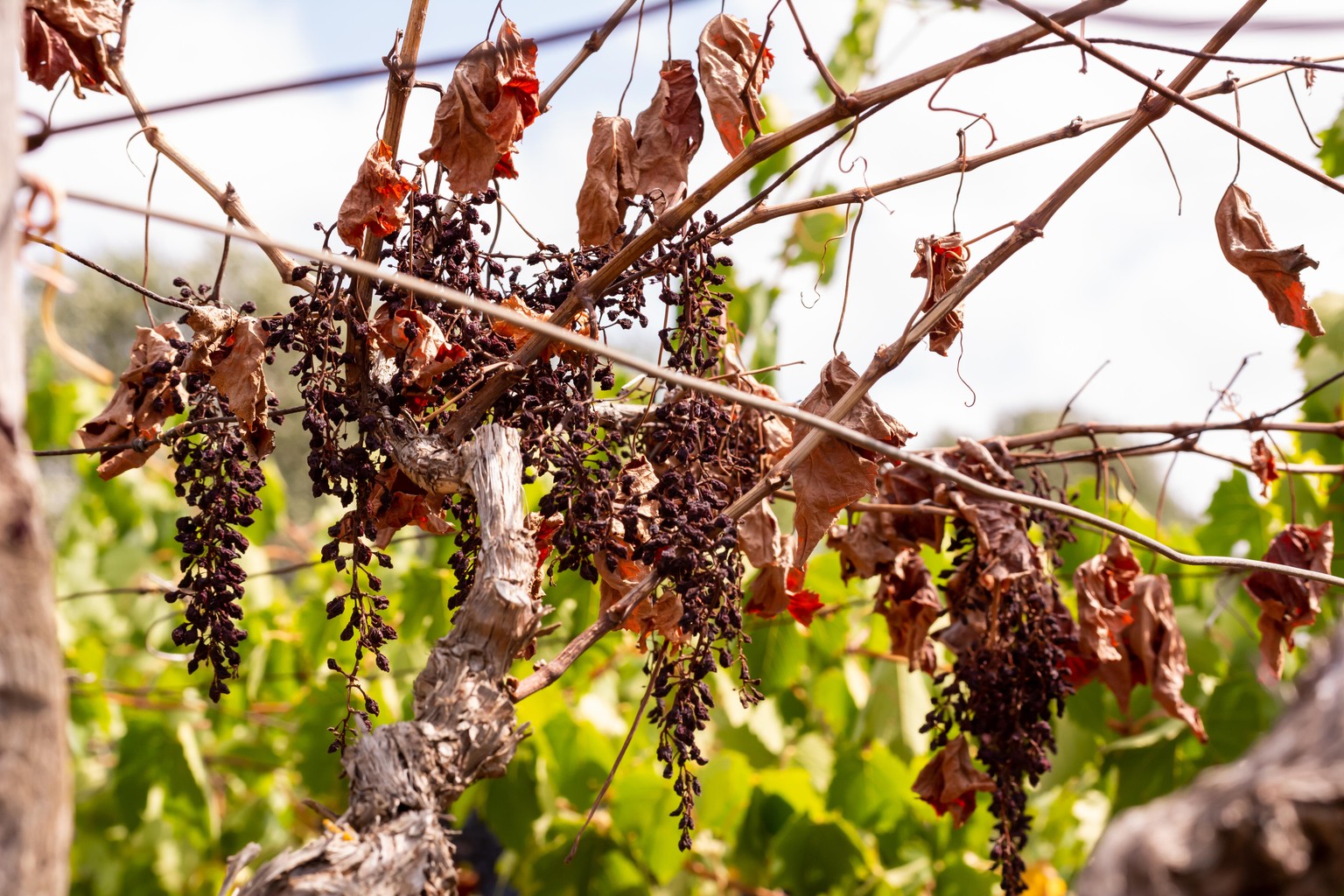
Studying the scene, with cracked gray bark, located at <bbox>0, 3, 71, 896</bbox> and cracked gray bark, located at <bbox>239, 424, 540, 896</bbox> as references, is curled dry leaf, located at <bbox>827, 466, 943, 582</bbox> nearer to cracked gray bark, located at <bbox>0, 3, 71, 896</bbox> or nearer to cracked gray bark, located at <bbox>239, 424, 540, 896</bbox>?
cracked gray bark, located at <bbox>239, 424, 540, 896</bbox>

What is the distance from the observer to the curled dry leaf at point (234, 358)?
3.93ft

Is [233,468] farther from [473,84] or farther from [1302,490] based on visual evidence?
[1302,490]

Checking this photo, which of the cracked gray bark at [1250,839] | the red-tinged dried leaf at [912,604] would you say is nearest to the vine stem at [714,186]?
the red-tinged dried leaf at [912,604]

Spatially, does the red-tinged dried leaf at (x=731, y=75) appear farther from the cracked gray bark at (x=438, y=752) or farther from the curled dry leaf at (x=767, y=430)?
the cracked gray bark at (x=438, y=752)

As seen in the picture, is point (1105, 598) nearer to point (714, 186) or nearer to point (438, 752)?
point (714, 186)

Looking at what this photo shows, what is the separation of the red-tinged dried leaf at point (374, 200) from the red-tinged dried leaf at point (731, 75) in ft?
1.20

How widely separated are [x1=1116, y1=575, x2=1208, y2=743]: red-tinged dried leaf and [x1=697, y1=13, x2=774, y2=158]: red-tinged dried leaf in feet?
3.25

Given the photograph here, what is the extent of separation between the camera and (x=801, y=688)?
3.10m

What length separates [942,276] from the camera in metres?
1.37

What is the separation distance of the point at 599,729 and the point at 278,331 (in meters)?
1.93

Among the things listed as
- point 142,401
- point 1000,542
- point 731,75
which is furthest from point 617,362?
point 1000,542

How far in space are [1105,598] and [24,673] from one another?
1559 millimetres

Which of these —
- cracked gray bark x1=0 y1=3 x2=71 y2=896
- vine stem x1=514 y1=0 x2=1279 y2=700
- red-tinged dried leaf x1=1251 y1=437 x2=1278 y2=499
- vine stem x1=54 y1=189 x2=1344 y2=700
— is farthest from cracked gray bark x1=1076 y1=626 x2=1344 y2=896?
red-tinged dried leaf x1=1251 y1=437 x2=1278 y2=499

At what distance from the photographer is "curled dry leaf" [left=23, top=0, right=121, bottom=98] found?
3.72 ft
